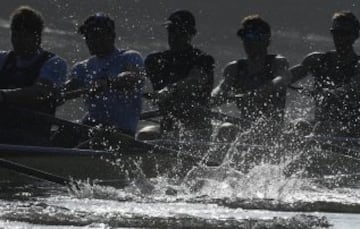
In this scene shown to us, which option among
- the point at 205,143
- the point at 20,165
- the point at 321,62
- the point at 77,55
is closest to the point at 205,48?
the point at 77,55

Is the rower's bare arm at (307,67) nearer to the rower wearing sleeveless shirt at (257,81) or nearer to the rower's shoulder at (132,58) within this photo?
the rower wearing sleeveless shirt at (257,81)

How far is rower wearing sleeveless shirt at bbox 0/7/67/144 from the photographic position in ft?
41.3

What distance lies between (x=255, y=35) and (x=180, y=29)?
80 centimetres

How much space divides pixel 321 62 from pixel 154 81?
1.90 metres

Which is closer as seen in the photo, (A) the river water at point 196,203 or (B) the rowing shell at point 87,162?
(A) the river water at point 196,203

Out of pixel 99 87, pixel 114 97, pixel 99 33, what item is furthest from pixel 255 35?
pixel 99 87

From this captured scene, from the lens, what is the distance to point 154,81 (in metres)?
15.3

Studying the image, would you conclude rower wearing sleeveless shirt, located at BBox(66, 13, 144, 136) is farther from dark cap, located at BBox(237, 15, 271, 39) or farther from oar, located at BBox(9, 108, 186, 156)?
dark cap, located at BBox(237, 15, 271, 39)

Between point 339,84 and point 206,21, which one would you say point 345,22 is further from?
point 206,21

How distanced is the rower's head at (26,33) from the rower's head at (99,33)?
60cm

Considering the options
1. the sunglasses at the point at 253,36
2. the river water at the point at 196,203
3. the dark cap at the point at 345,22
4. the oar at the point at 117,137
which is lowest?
the river water at the point at 196,203

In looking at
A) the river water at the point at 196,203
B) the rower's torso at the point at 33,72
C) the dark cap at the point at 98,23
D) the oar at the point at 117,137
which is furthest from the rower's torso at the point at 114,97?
the river water at the point at 196,203

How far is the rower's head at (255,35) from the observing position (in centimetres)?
1501

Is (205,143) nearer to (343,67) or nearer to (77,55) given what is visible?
(343,67)
